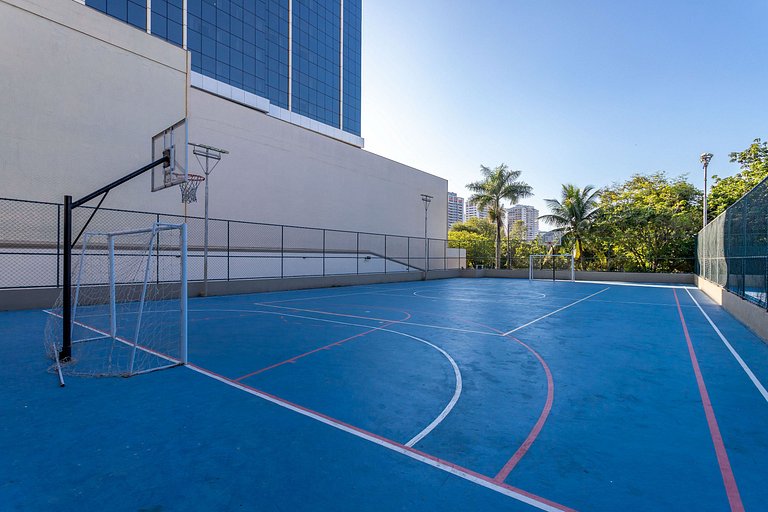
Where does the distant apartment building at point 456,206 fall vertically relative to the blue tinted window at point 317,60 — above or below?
below

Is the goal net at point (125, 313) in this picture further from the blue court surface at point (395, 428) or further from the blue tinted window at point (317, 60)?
the blue tinted window at point (317, 60)

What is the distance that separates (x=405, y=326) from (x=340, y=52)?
5004cm

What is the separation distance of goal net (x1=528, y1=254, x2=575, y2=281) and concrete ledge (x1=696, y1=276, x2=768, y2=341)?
1316cm

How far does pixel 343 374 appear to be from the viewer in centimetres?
555

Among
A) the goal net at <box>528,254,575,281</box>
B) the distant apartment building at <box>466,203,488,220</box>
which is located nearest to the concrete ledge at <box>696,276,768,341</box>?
the goal net at <box>528,254,575,281</box>

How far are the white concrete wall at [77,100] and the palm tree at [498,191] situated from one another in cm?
2473

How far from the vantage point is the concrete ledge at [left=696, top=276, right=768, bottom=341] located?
816 cm

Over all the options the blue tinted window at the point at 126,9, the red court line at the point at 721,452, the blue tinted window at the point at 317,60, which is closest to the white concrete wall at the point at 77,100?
the blue tinted window at the point at 126,9

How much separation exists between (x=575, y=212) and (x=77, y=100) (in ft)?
100.0

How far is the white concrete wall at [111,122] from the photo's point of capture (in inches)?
537

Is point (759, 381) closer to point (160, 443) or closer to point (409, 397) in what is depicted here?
point (409, 397)

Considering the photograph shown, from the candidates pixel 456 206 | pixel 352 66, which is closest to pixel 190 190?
pixel 352 66

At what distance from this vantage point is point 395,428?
3836 millimetres

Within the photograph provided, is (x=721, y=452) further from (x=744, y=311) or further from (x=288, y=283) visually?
(x=288, y=283)
